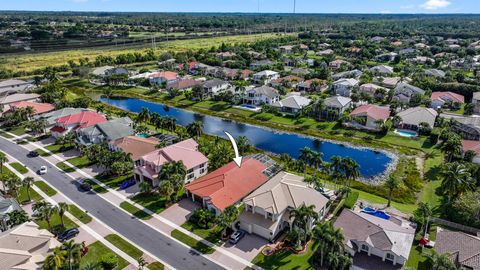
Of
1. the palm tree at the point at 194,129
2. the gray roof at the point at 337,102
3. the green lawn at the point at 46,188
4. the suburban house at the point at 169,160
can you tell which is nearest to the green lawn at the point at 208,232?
the suburban house at the point at 169,160

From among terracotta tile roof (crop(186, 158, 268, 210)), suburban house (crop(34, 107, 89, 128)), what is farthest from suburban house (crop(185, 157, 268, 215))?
suburban house (crop(34, 107, 89, 128))

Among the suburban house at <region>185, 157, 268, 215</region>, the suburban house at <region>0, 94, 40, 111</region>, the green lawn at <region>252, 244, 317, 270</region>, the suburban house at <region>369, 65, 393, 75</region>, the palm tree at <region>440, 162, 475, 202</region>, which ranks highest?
the suburban house at <region>369, 65, 393, 75</region>

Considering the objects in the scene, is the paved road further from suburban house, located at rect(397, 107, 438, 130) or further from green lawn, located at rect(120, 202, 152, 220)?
suburban house, located at rect(397, 107, 438, 130)

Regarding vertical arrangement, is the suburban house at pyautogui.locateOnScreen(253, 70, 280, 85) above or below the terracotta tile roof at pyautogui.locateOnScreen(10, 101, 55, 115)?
above

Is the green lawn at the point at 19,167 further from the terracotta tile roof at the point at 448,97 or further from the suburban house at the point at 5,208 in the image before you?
the terracotta tile roof at the point at 448,97

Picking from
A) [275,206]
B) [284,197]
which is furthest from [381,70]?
[275,206]

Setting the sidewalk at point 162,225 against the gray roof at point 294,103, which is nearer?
the sidewalk at point 162,225
